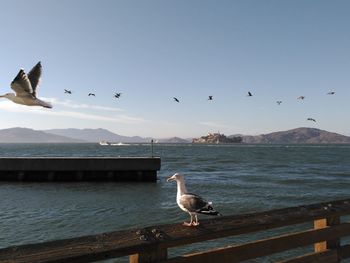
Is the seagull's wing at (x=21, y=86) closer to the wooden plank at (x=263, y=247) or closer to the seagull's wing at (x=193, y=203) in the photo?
the seagull's wing at (x=193, y=203)

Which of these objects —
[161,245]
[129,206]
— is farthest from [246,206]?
[161,245]

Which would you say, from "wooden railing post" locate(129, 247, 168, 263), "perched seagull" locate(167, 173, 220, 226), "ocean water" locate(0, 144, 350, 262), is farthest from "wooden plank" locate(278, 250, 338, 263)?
"ocean water" locate(0, 144, 350, 262)

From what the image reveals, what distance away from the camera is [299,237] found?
16.3 ft

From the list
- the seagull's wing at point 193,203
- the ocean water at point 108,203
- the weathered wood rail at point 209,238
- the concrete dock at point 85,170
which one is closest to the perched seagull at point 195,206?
the seagull's wing at point 193,203

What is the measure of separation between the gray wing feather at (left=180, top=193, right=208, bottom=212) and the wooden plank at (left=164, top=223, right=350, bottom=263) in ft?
4.53

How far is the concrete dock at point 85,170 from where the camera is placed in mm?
40000

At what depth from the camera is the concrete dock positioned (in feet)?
131

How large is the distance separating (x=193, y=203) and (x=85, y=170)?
35290mm

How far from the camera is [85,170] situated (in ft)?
132

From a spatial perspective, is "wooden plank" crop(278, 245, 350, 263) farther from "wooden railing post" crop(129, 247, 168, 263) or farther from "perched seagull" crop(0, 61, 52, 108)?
"perched seagull" crop(0, 61, 52, 108)

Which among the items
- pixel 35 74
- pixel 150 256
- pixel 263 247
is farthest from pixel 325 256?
pixel 35 74

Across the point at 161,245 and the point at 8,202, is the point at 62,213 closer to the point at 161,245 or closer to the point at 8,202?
the point at 8,202

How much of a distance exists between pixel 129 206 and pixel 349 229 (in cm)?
2091

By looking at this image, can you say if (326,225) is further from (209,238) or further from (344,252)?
(209,238)
